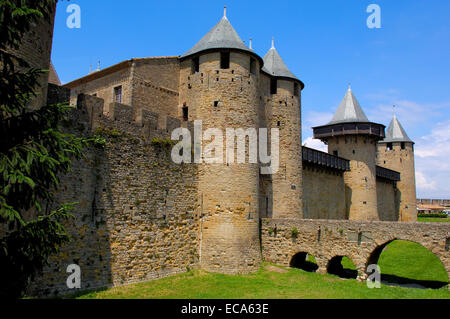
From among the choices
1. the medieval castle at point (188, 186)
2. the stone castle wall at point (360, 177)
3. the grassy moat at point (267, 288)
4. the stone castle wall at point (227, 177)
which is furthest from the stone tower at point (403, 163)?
the stone castle wall at point (227, 177)

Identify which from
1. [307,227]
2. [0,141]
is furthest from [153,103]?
[0,141]

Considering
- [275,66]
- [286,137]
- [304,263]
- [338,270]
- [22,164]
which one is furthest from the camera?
[275,66]

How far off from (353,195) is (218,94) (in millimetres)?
17359

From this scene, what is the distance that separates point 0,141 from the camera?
20.6 feet

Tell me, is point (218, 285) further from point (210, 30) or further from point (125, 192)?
point (210, 30)

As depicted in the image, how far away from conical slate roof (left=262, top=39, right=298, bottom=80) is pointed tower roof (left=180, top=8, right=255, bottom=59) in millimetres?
3315

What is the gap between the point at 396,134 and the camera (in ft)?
130

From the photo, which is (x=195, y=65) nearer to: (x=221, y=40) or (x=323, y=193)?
(x=221, y=40)

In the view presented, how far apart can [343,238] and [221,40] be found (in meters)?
10.8

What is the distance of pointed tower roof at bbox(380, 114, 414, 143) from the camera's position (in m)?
39.3

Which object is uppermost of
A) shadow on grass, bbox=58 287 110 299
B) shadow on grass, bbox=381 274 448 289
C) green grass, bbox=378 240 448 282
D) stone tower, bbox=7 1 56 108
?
stone tower, bbox=7 1 56 108

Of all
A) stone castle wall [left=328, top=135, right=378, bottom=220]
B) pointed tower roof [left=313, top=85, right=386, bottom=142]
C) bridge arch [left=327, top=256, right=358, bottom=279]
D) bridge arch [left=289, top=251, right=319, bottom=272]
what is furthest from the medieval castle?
pointed tower roof [left=313, top=85, right=386, bottom=142]

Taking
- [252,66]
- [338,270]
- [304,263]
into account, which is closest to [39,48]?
[252,66]

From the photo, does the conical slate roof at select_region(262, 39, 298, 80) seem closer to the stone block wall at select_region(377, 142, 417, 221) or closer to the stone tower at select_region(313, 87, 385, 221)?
the stone tower at select_region(313, 87, 385, 221)
